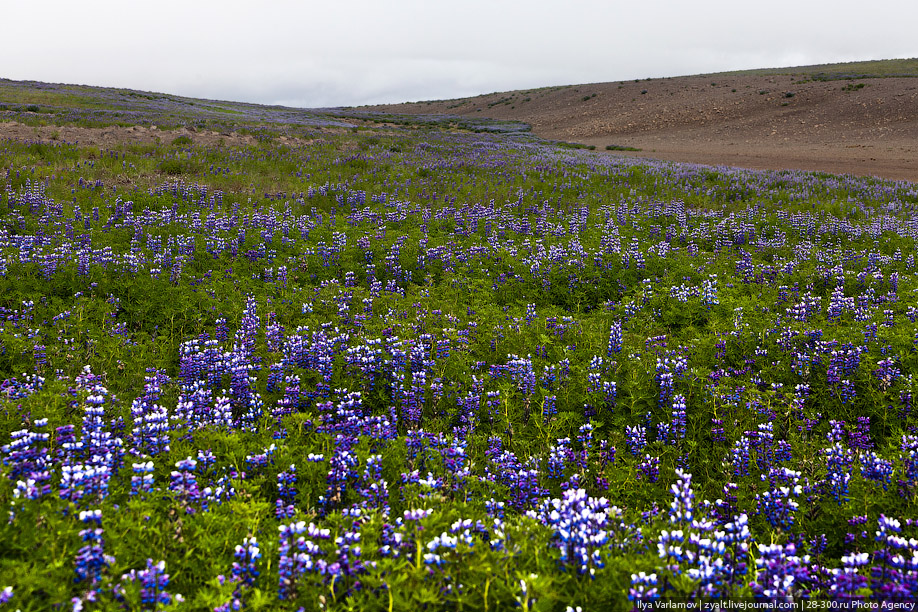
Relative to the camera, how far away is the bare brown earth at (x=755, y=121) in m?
30.5

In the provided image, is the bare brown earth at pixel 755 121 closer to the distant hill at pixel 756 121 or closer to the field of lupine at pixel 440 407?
the distant hill at pixel 756 121

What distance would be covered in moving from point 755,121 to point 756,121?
0.14m

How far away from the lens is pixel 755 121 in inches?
1865

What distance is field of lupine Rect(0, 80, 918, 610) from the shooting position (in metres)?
2.58

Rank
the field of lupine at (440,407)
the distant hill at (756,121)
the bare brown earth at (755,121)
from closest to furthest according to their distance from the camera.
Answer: the field of lupine at (440,407)
the bare brown earth at (755,121)
the distant hill at (756,121)

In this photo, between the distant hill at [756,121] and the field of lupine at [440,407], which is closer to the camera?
the field of lupine at [440,407]

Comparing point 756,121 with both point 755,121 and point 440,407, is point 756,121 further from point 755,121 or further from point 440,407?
point 440,407

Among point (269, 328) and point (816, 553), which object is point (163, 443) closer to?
point (269, 328)

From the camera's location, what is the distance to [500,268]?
30.2ft

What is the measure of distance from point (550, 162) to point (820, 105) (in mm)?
42069

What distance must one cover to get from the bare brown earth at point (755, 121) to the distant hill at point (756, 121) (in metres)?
0.08

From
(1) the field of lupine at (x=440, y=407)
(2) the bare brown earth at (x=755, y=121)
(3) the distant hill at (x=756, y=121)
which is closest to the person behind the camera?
(1) the field of lupine at (x=440, y=407)

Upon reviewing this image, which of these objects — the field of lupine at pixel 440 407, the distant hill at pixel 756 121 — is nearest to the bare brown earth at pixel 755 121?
the distant hill at pixel 756 121

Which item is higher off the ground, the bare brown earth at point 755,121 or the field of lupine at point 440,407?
the bare brown earth at point 755,121
